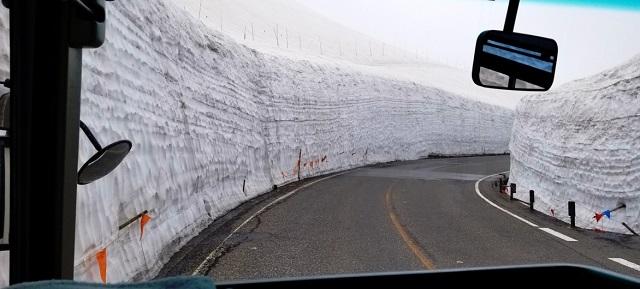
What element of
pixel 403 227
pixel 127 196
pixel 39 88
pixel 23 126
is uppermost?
pixel 39 88

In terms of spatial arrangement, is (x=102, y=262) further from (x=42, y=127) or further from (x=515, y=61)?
(x=515, y=61)

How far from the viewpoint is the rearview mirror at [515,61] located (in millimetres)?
3143

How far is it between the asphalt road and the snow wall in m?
0.60

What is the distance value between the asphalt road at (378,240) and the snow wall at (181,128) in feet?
1.97

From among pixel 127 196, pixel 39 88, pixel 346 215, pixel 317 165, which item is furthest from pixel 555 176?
pixel 39 88

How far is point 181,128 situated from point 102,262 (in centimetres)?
452

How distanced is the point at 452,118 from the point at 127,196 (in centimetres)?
3899

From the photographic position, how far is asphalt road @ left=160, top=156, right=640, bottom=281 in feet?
21.1

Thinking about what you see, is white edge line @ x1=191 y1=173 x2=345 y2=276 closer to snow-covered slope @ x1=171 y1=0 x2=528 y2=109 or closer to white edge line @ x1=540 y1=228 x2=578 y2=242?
white edge line @ x1=540 y1=228 x2=578 y2=242

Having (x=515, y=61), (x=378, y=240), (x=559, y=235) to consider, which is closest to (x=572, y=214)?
(x=559, y=235)

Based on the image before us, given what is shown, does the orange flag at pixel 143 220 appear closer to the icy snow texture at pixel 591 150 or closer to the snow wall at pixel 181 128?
the snow wall at pixel 181 128

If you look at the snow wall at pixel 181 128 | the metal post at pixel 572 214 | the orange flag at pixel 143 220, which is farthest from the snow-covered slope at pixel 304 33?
the orange flag at pixel 143 220

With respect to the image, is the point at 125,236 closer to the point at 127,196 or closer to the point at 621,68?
the point at 127,196

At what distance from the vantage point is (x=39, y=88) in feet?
6.34
